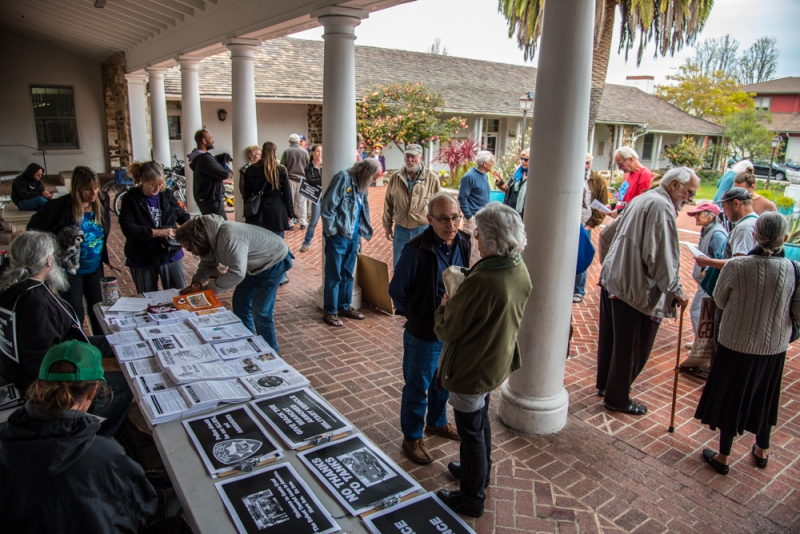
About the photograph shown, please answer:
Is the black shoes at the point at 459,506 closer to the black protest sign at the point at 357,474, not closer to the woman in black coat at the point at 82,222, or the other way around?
the black protest sign at the point at 357,474

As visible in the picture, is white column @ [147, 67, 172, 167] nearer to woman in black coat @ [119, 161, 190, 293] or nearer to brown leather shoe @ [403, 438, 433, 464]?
woman in black coat @ [119, 161, 190, 293]

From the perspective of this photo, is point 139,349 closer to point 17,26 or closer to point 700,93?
point 17,26

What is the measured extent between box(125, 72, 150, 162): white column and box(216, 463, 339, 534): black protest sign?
1407 centimetres

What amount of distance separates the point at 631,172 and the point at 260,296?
5.31m

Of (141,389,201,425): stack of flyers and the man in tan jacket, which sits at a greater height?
the man in tan jacket

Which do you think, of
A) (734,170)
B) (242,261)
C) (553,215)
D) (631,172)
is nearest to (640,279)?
(553,215)

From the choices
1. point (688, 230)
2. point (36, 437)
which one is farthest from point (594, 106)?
point (36, 437)

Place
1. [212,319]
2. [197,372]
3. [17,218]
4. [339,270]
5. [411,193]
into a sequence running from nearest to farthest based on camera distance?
[197,372] < [212,319] < [339,270] < [411,193] < [17,218]

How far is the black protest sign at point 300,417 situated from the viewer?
2.47m

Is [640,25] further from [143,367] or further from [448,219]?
[143,367]

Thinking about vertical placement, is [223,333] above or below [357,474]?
above

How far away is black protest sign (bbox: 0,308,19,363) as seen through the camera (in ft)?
9.57

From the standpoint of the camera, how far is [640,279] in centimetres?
400

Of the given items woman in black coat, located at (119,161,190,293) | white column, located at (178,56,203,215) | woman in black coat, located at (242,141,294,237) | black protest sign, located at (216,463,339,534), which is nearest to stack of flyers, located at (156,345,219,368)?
black protest sign, located at (216,463,339,534)
